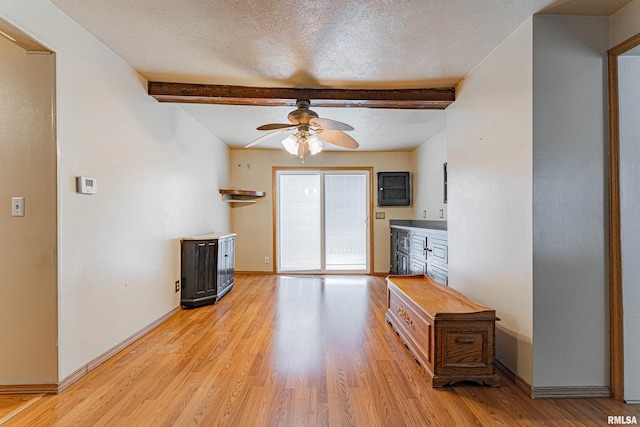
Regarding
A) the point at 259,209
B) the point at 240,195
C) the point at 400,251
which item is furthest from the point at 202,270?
the point at 400,251

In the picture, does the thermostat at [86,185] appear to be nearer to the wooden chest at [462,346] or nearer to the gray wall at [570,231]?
the wooden chest at [462,346]

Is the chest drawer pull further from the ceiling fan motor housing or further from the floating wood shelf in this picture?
the floating wood shelf

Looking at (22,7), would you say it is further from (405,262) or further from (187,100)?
(405,262)

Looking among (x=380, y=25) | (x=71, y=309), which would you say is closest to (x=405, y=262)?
(x=380, y=25)

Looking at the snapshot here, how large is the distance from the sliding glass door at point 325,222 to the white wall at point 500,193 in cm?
312

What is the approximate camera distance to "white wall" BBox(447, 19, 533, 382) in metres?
1.93

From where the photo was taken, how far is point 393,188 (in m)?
5.84

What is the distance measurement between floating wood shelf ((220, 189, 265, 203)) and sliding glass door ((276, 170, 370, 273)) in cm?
49

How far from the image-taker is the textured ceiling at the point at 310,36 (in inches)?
72.6

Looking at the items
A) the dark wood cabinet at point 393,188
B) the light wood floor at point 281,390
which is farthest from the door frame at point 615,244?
the dark wood cabinet at point 393,188

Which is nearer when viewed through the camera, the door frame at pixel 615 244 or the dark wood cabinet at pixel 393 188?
the door frame at pixel 615 244

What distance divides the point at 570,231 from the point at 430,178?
317 cm

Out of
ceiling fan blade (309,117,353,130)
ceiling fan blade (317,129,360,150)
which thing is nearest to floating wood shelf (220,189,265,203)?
ceiling fan blade (317,129,360,150)

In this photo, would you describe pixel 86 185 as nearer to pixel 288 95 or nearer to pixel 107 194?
pixel 107 194
